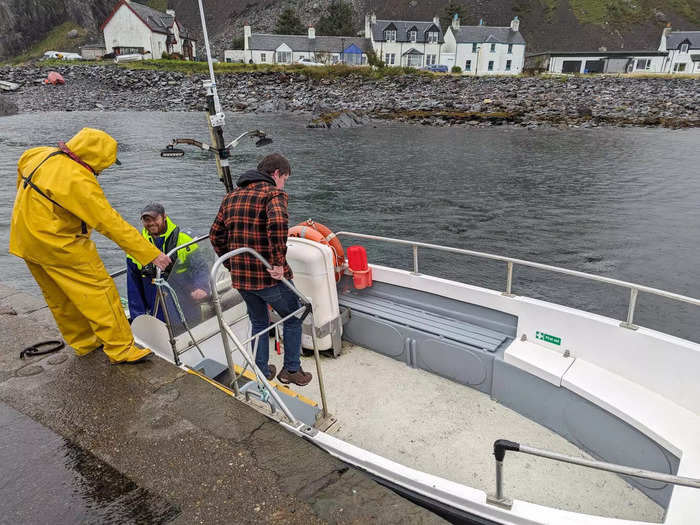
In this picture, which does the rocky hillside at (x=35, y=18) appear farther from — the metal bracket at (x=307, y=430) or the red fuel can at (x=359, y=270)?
the metal bracket at (x=307, y=430)

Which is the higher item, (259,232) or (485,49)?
(485,49)

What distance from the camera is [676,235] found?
15.2 metres

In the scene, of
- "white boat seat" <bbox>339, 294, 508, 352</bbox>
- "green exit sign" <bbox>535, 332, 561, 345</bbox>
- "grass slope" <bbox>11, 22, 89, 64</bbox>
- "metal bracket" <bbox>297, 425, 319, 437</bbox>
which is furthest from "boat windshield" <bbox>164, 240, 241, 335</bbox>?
"grass slope" <bbox>11, 22, 89, 64</bbox>

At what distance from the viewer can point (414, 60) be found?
75.8m

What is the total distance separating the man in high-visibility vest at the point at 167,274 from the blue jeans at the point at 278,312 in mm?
567

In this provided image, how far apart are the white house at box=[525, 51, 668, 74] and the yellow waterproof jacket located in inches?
3669

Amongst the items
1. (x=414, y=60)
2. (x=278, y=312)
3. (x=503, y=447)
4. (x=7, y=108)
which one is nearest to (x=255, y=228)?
(x=278, y=312)

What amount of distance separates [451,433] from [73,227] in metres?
3.60

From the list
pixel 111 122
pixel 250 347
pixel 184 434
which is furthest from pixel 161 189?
pixel 111 122

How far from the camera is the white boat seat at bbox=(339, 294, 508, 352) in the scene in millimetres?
4598

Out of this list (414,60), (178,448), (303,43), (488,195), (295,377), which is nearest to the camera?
(178,448)

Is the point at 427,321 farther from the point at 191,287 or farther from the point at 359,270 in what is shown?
the point at 191,287

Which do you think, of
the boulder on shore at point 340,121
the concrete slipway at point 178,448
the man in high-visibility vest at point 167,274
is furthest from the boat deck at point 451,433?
the boulder on shore at point 340,121

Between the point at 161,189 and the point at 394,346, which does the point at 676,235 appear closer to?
the point at 394,346
